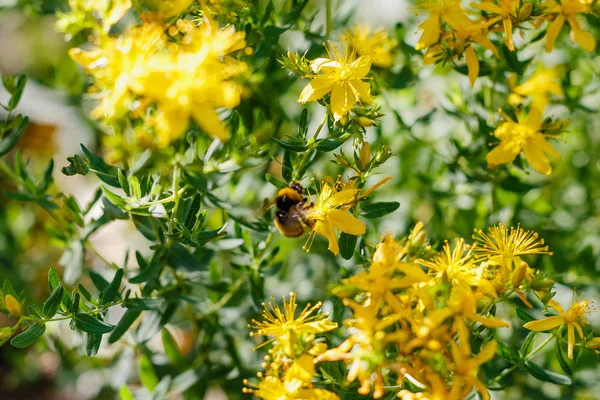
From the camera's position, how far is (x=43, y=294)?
348 centimetres

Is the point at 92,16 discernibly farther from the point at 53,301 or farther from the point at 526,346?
the point at 526,346

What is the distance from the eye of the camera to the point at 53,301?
1765 mm

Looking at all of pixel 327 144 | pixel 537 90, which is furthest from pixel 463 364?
pixel 537 90

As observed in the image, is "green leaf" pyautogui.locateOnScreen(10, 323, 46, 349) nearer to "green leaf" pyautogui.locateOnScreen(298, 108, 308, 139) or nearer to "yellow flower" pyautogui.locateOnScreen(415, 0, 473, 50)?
"green leaf" pyautogui.locateOnScreen(298, 108, 308, 139)

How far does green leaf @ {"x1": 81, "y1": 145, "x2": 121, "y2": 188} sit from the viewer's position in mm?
1854

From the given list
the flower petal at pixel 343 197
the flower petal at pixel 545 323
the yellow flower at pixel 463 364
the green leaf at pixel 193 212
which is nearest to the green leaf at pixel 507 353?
the flower petal at pixel 545 323

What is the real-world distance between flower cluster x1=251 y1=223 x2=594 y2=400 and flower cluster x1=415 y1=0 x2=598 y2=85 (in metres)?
0.76

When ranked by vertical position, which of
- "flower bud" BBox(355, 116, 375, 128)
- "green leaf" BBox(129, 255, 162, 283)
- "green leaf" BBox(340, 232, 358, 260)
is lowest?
"green leaf" BBox(129, 255, 162, 283)

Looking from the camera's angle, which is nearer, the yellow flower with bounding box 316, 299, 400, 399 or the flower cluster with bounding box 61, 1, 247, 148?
the flower cluster with bounding box 61, 1, 247, 148

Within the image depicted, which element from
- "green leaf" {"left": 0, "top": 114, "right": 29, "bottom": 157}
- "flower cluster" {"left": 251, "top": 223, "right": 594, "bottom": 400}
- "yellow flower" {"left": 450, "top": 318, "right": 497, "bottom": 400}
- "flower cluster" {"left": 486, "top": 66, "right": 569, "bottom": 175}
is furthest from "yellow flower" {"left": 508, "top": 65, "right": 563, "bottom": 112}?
"green leaf" {"left": 0, "top": 114, "right": 29, "bottom": 157}

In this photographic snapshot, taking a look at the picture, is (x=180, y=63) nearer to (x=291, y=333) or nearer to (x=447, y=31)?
(x=291, y=333)

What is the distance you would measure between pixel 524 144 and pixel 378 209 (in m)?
0.61

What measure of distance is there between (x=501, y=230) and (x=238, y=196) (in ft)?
3.97

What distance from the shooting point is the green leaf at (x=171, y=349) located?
2393 mm
